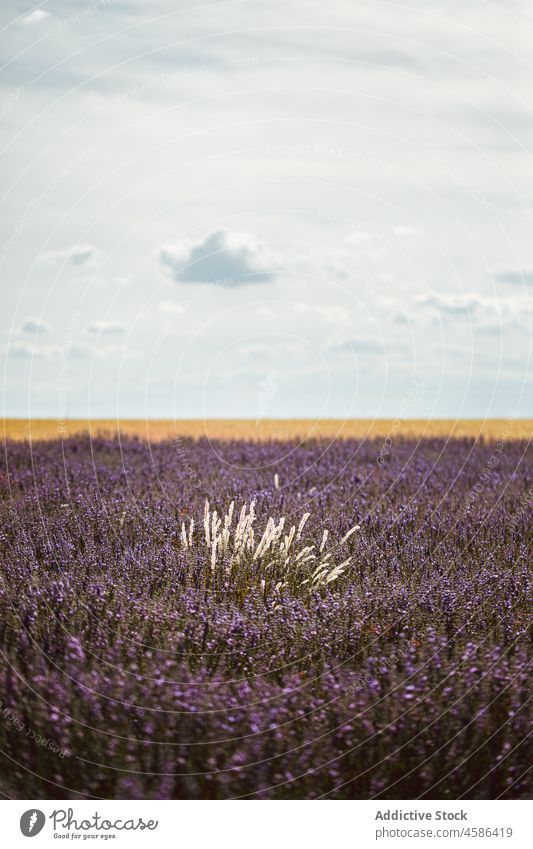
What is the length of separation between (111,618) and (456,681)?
1640 millimetres

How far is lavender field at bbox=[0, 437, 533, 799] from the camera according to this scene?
3.44m

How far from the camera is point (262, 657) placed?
4043 mm

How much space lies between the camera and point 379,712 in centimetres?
354

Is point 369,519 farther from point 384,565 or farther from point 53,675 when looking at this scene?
point 53,675

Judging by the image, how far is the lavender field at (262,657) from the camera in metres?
3.44
